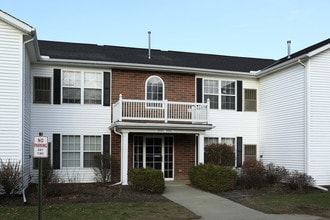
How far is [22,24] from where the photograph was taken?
43.9 feet

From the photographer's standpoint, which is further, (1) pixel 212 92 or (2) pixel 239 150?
(2) pixel 239 150

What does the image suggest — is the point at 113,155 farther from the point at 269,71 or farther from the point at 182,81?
the point at 269,71

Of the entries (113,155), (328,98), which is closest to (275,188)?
(328,98)

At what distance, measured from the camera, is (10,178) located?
41.0 feet

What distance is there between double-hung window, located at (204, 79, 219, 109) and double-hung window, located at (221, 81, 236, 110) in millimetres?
315

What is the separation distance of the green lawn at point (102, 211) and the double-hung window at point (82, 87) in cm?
671

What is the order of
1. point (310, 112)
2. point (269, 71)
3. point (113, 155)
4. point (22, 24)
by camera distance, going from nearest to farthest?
point (22, 24), point (310, 112), point (113, 155), point (269, 71)

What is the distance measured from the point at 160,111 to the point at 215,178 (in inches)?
154

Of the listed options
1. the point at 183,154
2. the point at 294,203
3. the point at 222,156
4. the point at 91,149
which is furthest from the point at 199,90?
the point at 294,203

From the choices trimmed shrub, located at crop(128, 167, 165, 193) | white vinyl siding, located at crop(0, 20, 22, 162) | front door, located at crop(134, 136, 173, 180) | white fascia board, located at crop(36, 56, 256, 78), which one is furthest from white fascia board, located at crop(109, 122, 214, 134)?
white vinyl siding, located at crop(0, 20, 22, 162)

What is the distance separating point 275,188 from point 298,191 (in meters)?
1.10

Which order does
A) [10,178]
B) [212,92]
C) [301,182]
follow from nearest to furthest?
[10,178], [301,182], [212,92]

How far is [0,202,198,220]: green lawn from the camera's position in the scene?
33.4ft

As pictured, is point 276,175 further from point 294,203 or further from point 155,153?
point 155,153
